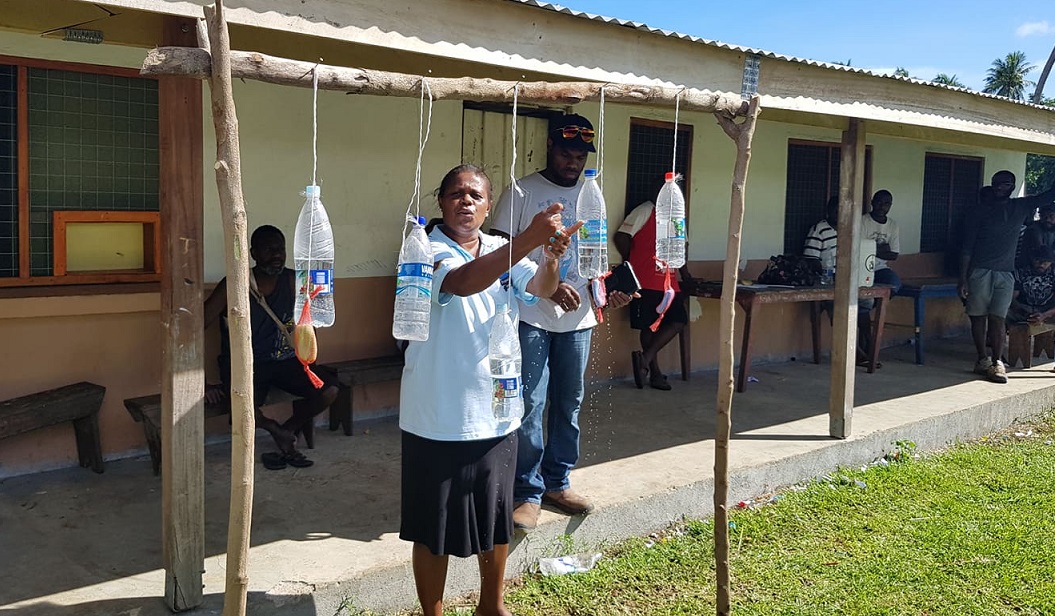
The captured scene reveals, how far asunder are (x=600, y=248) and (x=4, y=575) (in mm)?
2631

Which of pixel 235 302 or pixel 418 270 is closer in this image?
pixel 235 302

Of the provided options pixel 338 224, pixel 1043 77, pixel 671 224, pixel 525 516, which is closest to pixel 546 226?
pixel 671 224

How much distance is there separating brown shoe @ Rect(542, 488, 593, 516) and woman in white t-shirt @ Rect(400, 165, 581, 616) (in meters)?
1.13

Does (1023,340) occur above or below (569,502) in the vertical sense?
above

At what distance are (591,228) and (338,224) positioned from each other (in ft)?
9.27

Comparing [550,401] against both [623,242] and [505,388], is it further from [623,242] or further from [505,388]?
[623,242]

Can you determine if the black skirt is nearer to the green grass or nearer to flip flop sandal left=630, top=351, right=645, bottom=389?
the green grass

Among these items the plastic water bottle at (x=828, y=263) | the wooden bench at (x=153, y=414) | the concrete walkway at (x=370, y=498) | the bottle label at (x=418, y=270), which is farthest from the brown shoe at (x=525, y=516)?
the plastic water bottle at (x=828, y=263)

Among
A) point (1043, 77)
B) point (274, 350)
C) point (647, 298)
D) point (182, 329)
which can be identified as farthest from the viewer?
point (1043, 77)

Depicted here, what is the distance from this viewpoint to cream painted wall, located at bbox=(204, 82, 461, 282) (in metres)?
5.23

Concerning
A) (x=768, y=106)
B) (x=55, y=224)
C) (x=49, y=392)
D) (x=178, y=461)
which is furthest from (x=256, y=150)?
(x=768, y=106)

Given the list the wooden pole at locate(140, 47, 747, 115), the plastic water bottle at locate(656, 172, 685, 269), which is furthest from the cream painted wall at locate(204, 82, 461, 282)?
the plastic water bottle at locate(656, 172, 685, 269)

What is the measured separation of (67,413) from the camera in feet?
14.8

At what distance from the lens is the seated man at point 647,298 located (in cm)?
687
